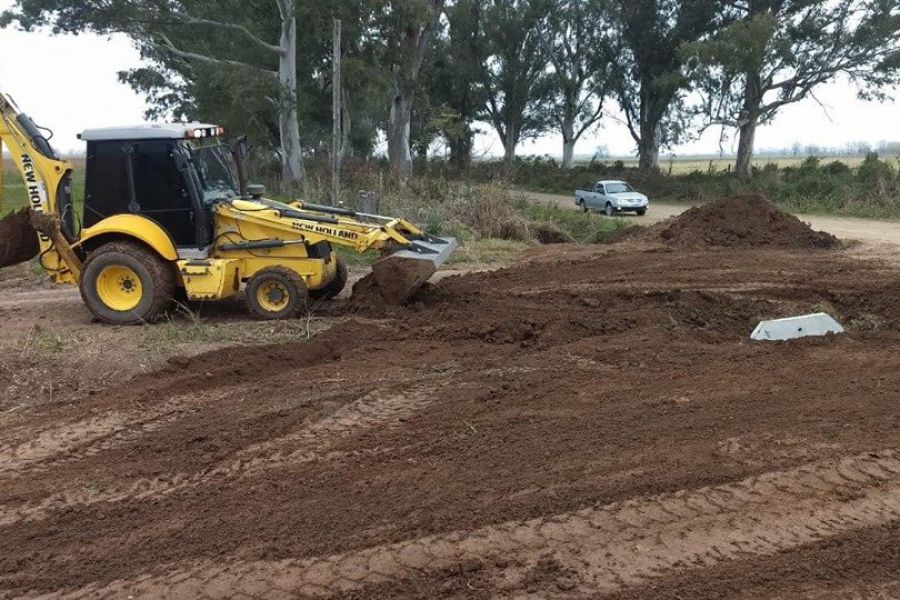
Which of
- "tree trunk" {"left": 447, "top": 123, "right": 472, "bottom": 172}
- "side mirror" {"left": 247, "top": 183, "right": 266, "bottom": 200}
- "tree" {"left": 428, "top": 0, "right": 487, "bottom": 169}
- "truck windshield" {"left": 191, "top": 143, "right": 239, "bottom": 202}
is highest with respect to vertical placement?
"tree" {"left": 428, "top": 0, "right": 487, "bottom": 169}

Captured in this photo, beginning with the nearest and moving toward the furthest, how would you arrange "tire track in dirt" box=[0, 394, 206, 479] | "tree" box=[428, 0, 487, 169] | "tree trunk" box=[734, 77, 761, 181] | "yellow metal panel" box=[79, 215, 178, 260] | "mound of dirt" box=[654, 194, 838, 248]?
1. "tire track in dirt" box=[0, 394, 206, 479]
2. "yellow metal panel" box=[79, 215, 178, 260]
3. "mound of dirt" box=[654, 194, 838, 248]
4. "tree trunk" box=[734, 77, 761, 181]
5. "tree" box=[428, 0, 487, 169]

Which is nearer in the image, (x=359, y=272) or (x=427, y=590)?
(x=427, y=590)

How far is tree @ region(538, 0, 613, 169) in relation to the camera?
4884 centimetres

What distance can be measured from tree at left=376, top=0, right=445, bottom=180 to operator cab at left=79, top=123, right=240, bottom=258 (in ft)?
48.8

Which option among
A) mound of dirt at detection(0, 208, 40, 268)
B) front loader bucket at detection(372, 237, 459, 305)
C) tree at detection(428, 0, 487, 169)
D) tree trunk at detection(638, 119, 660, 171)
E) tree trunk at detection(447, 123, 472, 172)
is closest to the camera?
front loader bucket at detection(372, 237, 459, 305)

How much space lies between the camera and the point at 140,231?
923 centimetres

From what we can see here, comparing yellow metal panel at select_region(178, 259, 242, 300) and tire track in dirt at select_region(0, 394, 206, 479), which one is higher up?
yellow metal panel at select_region(178, 259, 242, 300)

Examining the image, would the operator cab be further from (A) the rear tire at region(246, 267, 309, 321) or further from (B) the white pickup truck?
(B) the white pickup truck

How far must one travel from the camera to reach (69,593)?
3951 mm

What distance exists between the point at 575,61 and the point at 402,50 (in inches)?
962

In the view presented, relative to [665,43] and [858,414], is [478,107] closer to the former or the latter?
[665,43]

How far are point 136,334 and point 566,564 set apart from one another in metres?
6.60

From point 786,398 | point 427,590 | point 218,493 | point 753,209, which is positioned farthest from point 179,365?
point 753,209

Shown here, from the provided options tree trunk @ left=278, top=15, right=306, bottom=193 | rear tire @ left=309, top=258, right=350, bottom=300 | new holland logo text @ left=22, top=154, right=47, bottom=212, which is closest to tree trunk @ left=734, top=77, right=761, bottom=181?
tree trunk @ left=278, top=15, right=306, bottom=193
